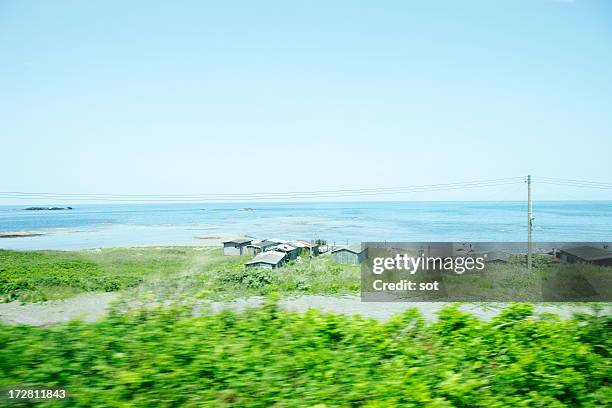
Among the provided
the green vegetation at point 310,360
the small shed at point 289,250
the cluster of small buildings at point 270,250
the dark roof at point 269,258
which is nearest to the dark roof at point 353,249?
the cluster of small buildings at point 270,250

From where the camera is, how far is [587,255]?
1220cm

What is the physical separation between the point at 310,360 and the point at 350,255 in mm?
9669

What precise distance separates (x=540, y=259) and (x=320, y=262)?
9286mm

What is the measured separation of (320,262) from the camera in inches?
449

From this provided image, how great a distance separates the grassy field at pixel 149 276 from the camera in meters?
7.23

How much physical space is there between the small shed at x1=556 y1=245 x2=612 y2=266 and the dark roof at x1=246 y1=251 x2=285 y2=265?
31.5ft

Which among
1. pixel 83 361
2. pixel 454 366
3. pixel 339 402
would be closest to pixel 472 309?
pixel 454 366

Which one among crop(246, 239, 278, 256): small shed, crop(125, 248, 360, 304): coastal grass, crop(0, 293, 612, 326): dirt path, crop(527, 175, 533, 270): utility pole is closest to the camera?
crop(0, 293, 612, 326): dirt path

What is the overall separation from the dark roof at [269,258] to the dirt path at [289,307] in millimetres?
2467

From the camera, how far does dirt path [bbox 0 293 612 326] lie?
5660mm

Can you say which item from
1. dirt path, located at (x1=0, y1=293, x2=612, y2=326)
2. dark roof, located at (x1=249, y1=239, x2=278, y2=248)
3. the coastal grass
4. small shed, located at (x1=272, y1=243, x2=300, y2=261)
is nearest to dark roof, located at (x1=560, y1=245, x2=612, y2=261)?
dirt path, located at (x1=0, y1=293, x2=612, y2=326)

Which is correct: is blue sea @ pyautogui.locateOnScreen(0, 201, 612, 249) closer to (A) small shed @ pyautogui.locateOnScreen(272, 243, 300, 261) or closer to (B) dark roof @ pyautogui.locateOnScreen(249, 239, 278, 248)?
(B) dark roof @ pyautogui.locateOnScreen(249, 239, 278, 248)

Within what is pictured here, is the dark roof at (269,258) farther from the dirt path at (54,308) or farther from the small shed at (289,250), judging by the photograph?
the dirt path at (54,308)

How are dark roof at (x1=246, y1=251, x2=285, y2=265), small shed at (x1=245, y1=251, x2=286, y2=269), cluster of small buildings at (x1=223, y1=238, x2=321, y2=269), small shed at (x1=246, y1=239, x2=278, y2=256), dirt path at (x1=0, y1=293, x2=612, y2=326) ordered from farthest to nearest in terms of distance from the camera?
small shed at (x1=246, y1=239, x2=278, y2=256) < cluster of small buildings at (x1=223, y1=238, x2=321, y2=269) < dark roof at (x1=246, y1=251, x2=285, y2=265) < small shed at (x1=245, y1=251, x2=286, y2=269) < dirt path at (x1=0, y1=293, x2=612, y2=326)
